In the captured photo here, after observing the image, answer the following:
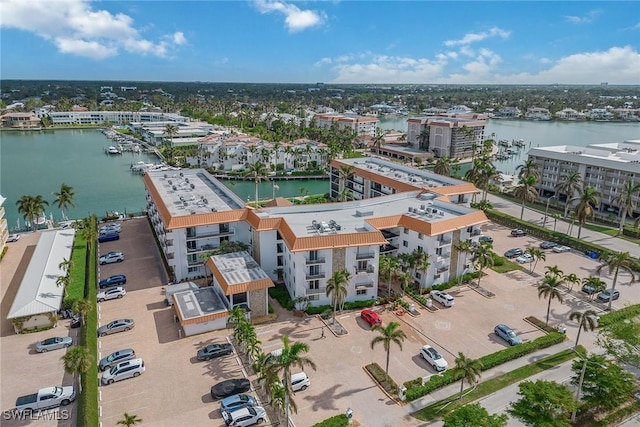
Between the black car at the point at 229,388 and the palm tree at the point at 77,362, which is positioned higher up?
the palm tree at the point at 77,362

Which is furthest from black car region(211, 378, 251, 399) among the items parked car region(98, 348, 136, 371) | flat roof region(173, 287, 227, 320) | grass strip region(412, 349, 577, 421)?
grass strip region(412, 349, 577, 421)

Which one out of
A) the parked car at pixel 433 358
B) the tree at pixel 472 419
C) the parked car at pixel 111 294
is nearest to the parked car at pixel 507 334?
the parked car at pixel 433 358

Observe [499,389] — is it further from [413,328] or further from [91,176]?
[91,176]

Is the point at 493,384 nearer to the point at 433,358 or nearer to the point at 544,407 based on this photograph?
the point at 433,358

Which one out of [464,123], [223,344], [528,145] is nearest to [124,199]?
[223,344]

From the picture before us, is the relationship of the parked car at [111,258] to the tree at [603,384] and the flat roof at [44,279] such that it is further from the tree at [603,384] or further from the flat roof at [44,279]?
the tree at [603,384]

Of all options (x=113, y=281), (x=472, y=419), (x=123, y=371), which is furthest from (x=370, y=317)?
(x=113, y=281)
